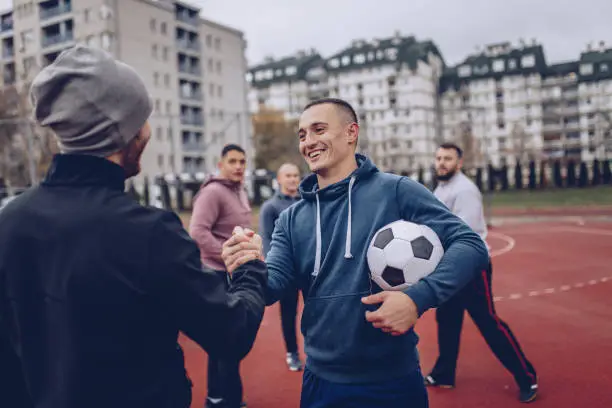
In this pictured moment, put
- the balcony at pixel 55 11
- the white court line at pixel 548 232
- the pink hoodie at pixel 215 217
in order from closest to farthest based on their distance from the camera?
the pink hoodie at pixel 215 217 → the white court line at pixel 548 232 → the balcony at pixel 55 11

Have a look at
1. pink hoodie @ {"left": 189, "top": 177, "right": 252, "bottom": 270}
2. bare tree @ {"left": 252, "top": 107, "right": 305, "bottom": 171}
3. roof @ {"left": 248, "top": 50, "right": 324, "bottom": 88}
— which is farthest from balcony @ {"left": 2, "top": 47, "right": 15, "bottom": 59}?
roof @ {"left": 248, "top": 50, "right": 324, "bottom": 88}

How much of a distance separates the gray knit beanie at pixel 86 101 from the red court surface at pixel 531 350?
3.91m

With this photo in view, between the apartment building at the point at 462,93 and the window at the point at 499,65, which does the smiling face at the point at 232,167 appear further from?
the window at the point at 499,65

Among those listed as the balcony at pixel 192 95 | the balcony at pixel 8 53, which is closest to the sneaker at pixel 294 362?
the balcony at pixel 8 53

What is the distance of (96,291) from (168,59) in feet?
173

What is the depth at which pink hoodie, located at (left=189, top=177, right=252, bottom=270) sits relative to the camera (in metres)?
5.25

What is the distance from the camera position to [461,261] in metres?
2.43

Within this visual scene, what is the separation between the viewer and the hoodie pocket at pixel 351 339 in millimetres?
2570

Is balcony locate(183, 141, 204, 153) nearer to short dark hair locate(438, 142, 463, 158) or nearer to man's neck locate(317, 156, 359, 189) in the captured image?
short dark hair locate(438, 142, 463, 158)

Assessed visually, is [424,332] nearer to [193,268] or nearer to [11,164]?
[193,268]

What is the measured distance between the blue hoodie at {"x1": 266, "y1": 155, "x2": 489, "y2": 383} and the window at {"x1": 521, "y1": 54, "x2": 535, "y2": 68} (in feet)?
300

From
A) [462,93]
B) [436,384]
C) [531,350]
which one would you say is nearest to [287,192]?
[436,384]

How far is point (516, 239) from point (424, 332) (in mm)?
10430

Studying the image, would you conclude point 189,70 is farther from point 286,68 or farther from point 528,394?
point 528,394
